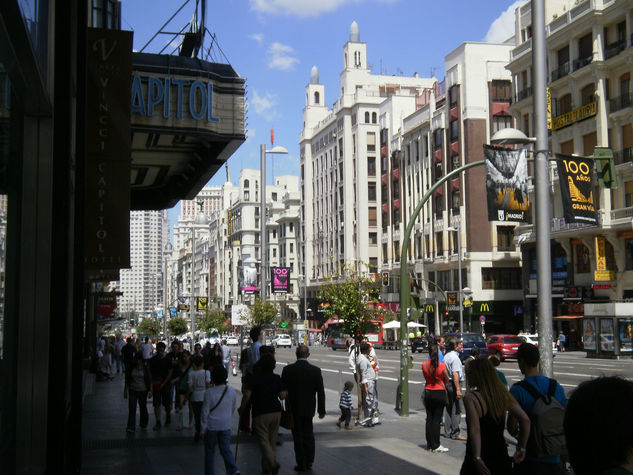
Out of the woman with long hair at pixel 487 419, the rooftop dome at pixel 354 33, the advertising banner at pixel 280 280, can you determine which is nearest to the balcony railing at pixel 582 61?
the advertising banner at pixel 280 280

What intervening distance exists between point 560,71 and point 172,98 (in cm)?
4366

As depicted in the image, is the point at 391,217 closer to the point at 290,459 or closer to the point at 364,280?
the point at 364,280

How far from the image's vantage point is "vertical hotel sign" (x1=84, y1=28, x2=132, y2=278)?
31.1 feet

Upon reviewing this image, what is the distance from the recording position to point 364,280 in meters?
33.9

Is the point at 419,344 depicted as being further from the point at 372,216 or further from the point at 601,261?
the point at 372,216

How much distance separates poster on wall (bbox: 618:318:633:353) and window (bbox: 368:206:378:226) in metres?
49.1

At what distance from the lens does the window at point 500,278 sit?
210 ft

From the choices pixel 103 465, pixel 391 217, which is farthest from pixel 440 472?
pixel 391 217

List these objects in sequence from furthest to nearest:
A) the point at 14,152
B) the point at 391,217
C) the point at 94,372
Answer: the point at 391,217
the point at 94,372
the point at 14,152

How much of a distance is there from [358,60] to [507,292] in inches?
1868

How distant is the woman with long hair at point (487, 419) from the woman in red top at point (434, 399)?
19.2 feet

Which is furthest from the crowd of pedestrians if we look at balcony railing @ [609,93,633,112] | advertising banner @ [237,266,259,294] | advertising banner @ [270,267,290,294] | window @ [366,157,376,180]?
window @ [366,157,376,180]

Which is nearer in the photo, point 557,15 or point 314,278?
point 557,15

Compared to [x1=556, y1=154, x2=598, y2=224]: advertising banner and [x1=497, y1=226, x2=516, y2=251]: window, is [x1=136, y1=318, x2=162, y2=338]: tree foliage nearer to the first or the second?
[x1=497, y1=226, x2=516, y2=251]: window
